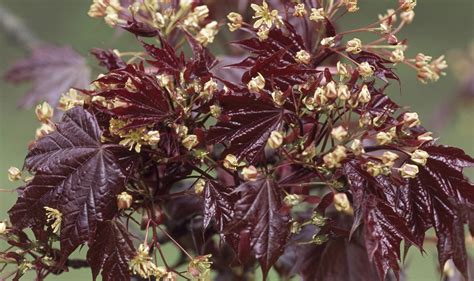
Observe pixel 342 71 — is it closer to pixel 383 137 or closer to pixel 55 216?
pixel 383 137

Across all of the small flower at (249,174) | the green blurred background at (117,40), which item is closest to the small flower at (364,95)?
the small flower at (249,174)

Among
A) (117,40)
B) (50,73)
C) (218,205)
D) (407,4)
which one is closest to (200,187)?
(218,205)

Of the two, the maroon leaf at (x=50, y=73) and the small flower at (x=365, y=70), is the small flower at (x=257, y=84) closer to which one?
the small flower at (x=365, y=70)

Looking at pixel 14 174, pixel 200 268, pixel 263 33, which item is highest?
pixel 263 33

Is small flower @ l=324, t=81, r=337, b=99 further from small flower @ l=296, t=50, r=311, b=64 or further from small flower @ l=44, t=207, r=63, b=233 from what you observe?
small flower @ l=44, t=207, r=63, b=233

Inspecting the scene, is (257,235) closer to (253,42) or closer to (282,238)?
(282,238)
